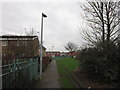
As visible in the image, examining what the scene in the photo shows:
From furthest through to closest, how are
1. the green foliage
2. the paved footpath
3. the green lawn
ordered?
the green lawn
the paved footpath
the green foliage

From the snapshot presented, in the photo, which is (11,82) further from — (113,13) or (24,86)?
(113,13)

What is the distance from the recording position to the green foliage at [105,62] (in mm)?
9359

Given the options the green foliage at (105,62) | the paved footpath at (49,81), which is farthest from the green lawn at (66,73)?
the green foliage at (105,62)

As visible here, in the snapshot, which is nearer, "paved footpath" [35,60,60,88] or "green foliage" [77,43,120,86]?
"green foliage" [77,43,120,86]

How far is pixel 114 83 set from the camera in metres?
9.34

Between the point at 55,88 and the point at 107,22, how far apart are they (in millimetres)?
9691

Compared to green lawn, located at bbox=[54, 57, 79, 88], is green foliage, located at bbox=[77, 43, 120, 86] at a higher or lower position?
higher

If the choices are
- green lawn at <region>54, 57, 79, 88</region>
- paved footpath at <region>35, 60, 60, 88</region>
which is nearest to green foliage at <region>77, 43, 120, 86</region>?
green lawn at <region>54, 57, 79, 88</region>

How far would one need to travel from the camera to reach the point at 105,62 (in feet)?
32.1

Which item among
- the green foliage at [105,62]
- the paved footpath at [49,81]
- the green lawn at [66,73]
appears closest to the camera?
the green foliage at [105,62]

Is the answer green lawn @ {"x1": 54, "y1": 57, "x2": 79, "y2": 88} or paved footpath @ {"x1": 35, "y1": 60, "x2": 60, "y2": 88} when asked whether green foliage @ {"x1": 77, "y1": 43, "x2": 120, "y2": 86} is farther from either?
paved footpath @ {"x1": 35, "y1": 60, "x2": 60, "y2": 88}

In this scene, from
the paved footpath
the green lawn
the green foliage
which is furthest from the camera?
the green lawn

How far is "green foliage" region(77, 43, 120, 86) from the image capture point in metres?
9.36

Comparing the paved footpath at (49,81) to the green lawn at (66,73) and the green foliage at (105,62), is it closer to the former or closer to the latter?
the green lawn at (66,73)
